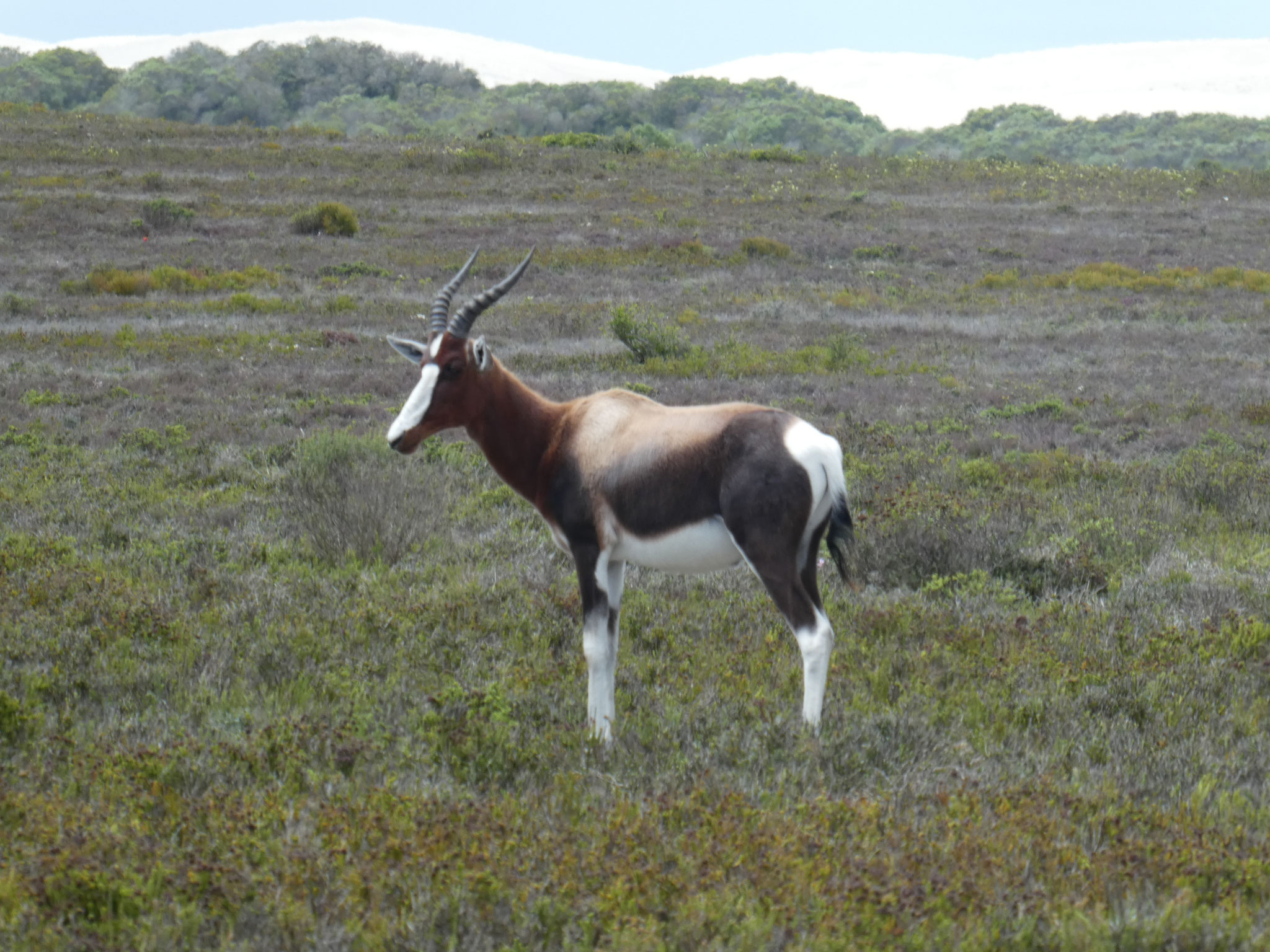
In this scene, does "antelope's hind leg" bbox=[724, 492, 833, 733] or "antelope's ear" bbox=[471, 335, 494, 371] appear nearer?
"antelope's hind leg" bbox=[724, 492, 833, 733]

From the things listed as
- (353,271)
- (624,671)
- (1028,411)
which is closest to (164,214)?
(353,271)

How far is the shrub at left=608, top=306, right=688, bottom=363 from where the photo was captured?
56.2ft

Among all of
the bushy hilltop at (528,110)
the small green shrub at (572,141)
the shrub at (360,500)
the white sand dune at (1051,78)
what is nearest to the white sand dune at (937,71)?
the white sand dune at (1051,78)

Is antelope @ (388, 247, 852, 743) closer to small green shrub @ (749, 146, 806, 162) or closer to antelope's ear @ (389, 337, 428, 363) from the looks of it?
antelope's ear @ (389, 337, 428, 363)

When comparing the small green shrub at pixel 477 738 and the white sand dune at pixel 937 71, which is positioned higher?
the white sand dune at pixel 937 71

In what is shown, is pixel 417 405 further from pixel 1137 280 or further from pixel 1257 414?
pixel 1137 280

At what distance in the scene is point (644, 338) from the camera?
56.1 ft

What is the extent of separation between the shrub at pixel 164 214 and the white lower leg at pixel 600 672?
2979cm

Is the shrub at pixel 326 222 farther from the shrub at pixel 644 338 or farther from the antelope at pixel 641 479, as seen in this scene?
the antelope at pixel 641 479

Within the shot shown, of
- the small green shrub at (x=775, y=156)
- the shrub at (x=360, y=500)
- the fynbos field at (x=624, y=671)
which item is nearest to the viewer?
the fynbos field at (x=624, y=671)

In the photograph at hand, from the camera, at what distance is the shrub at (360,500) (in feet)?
26.2

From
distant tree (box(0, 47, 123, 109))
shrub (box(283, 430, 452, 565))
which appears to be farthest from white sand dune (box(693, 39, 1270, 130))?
shrub (box(283, 430, 452, 565))

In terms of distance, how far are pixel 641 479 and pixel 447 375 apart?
1070 mm

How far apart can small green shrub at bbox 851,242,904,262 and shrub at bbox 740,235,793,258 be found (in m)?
1.94
